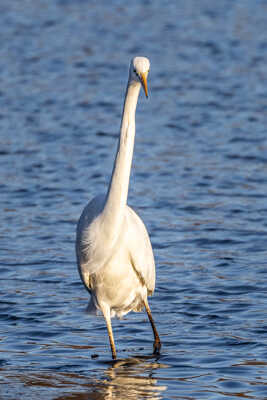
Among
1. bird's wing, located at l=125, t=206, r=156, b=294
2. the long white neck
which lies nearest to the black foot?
bird's wing, located at l=125, t=206, r=156, b=294

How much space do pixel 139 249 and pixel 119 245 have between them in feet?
0.76

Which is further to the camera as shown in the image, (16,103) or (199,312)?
(16,103)

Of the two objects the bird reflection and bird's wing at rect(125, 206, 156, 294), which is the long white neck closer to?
bird's wing at rect(125, 206, 156, 294)

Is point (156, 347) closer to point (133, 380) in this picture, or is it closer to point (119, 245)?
point (133, 380)

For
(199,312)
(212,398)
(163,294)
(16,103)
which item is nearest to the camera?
(212,398)

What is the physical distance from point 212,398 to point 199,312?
2039mm

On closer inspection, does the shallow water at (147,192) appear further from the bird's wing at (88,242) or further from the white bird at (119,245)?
the bird's wing at (88,242)

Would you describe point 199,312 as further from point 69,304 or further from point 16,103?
point 16,103

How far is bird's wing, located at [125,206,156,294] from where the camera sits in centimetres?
757

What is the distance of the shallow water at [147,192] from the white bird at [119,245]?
0.47m

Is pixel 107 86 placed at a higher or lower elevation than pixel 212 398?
higher

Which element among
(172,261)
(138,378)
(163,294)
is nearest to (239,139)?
(172,261)

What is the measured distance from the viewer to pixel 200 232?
11.3 m

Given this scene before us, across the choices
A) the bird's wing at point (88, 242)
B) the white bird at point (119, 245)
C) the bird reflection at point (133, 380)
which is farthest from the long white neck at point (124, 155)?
the bird reflection at point (133, 380)
